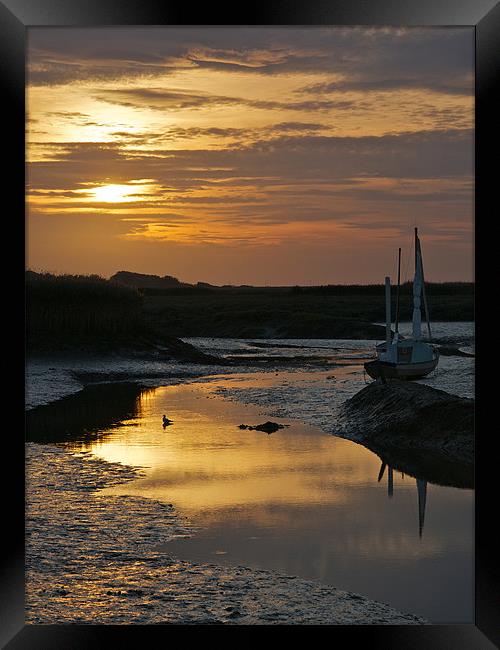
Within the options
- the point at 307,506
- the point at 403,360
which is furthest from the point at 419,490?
the point at 403,360

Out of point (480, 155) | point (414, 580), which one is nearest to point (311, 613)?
point (414, 580)

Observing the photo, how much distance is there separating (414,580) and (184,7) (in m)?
5.58

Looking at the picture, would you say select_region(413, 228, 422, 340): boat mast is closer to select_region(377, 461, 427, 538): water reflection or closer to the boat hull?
the boat hull

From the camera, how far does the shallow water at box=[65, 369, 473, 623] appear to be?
28.2 feet

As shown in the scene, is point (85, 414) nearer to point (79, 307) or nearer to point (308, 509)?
point (308, 509)

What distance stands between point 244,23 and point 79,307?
112 feet

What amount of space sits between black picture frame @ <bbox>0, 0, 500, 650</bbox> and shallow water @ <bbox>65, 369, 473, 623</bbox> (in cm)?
197

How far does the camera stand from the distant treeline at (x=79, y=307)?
3797 cm

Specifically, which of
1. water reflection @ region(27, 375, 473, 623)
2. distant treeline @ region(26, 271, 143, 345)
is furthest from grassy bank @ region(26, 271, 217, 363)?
water reflection @ region(27, 375, 473, 623)

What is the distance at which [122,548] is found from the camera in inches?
368

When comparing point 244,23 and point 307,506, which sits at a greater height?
point 244,23

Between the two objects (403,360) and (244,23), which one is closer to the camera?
(244,23)

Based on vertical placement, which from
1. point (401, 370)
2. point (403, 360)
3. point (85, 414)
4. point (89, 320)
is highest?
point (89, 320)

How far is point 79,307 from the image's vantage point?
39.3 meters
